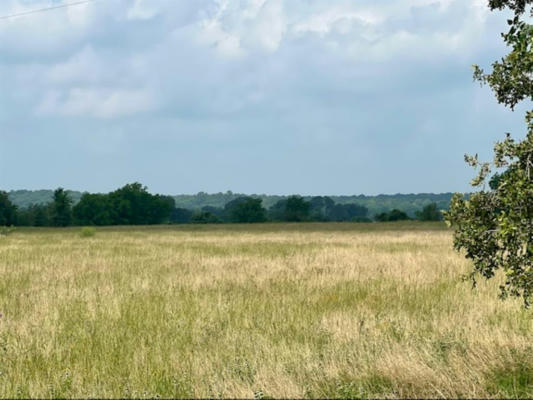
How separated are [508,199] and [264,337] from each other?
15.8 feet

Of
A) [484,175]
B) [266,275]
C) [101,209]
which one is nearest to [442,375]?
[484,175]

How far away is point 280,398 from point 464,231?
10.3 ft

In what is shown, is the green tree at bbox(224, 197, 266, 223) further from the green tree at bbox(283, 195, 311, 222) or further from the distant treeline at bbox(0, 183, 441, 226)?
Result: the green tree at bbox(283, 195, 311, 222)

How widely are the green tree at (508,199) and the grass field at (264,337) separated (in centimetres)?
148

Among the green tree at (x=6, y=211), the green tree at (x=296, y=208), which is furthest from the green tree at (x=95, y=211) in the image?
the green tree at (x=296, y=208)

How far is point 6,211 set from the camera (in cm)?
11662

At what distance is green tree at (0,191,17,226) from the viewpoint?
11506cm

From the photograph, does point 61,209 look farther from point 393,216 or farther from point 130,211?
point 393,216

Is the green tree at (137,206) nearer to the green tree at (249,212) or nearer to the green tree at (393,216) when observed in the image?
the green tree at (249,212)

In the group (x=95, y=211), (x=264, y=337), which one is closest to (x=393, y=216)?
(x=95, y=211)

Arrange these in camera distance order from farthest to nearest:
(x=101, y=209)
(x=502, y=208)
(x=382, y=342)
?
(x=101, y=209)
(x=382, y=342)
(x=502, y=208)

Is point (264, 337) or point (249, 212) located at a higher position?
point (249, 212)

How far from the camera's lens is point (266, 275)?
1788 centimetres

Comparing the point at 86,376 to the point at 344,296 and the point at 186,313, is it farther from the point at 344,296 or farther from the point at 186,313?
the point at 344,296
